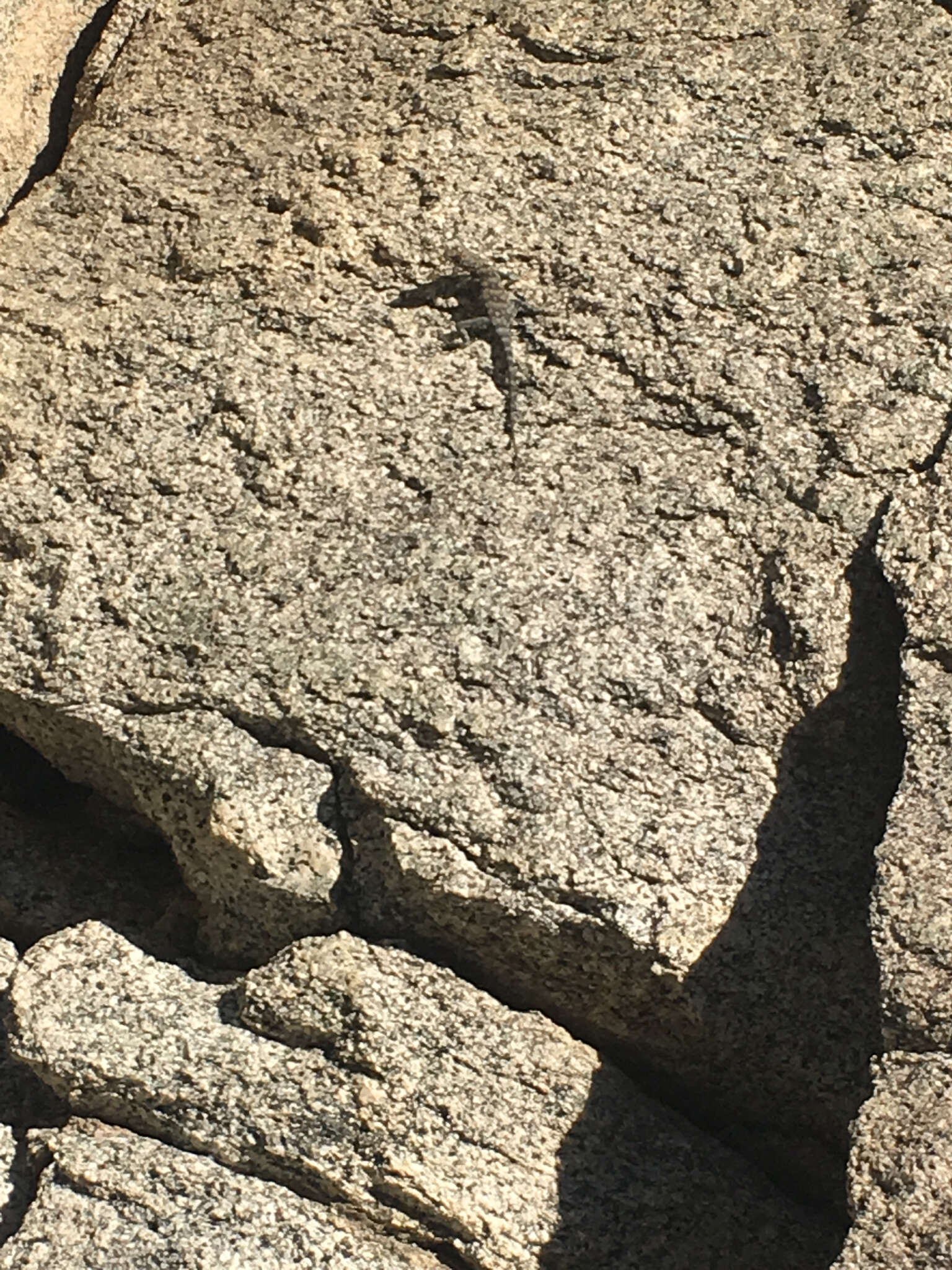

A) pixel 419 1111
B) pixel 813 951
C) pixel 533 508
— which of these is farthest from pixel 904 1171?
pixel 533 508

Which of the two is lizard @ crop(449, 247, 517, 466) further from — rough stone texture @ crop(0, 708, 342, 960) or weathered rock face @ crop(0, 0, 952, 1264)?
rough stone texture @ crop(0, 708, 342, 960)

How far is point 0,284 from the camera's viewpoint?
9.54 ft

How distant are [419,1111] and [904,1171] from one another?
752 mm

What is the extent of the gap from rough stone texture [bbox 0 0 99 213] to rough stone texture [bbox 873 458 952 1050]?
6.79ft

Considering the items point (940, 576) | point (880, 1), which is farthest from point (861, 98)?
point (940, 576)

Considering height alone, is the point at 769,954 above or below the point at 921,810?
below

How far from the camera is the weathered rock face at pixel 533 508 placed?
7.70 feet

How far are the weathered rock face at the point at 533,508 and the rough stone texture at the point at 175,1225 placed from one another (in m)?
0.10

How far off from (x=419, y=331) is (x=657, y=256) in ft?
1.54

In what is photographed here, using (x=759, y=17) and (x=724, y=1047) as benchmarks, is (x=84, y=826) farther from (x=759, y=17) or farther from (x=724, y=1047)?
(x=759, y=17)

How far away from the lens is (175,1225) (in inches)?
89.4

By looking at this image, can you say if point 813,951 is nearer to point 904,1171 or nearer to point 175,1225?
point 904,1171

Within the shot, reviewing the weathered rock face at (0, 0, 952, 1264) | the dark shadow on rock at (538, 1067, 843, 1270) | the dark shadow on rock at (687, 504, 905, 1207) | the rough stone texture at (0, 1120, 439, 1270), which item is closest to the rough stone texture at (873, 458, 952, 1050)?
the weathered rock face at (0, 0, 952, 1264)

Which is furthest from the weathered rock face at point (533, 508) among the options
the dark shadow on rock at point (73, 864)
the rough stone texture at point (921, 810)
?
the dark shadow on rock at point (73, 864)
